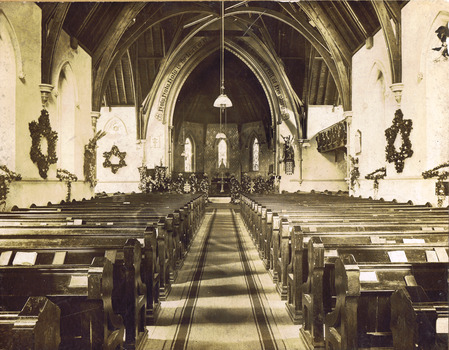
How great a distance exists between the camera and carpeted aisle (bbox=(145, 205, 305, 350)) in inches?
137

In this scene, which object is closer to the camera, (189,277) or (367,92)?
(189,277)

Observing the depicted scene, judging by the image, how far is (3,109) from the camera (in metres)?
7.16

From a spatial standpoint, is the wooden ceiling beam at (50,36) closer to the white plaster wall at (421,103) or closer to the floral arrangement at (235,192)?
the white plaster wall at (421,103)

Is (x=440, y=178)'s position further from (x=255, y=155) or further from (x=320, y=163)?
(x=255, y=155)

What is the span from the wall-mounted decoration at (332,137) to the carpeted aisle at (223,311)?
26.9 ft

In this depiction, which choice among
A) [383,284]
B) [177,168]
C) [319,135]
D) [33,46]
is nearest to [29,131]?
[33,46]

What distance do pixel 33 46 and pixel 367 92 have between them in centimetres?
863

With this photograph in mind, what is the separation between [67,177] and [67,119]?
1.80 m

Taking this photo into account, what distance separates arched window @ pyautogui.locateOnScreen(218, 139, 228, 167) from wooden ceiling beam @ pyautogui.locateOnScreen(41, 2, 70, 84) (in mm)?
19443

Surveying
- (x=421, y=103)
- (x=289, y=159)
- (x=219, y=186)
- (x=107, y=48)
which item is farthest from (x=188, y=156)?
(x=421, y=103)

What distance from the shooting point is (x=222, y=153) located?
27.8 meters

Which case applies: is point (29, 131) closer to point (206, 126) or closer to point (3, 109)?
point (3, 109)

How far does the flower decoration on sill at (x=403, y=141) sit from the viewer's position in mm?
8094

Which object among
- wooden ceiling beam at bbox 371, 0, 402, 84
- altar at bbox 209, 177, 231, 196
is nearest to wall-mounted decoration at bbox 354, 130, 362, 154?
wooden ceiling beam at bbox 371, 0, 402, 84
